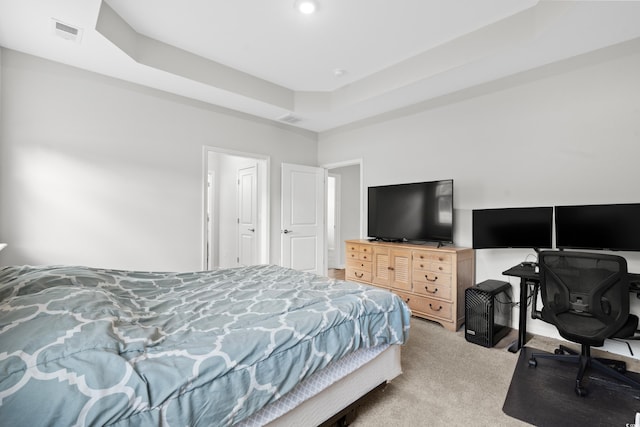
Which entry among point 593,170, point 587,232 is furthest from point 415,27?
point 587,232

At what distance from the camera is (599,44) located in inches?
102

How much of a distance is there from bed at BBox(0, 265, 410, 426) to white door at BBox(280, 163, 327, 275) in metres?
2.78

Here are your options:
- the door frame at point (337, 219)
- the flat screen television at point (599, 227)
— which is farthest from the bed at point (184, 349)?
the door frame at point (337, 219)

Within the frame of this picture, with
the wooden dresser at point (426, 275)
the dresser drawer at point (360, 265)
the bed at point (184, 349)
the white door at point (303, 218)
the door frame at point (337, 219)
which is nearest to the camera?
the bed at point (184, 349)

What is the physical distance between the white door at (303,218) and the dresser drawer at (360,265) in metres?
1.05

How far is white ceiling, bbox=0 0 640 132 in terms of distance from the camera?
7.82 ft

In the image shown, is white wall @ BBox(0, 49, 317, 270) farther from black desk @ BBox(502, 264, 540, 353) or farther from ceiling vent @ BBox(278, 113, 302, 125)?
black desk @ BBox(502, 264, 540, 353)

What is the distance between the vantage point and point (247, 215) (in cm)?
519

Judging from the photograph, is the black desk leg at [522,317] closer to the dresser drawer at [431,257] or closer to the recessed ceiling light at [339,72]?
the dresser drawer at [431,257]

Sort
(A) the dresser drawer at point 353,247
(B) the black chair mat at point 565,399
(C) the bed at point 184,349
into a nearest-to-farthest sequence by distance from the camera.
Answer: (C) the bed at point 184,349
(B) the black chair mat at point 565,399
(A) the dresser drawer at point 353,247

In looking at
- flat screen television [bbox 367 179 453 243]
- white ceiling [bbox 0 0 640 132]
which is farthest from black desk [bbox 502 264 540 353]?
white ceiling [bbox 0 0 640 132]

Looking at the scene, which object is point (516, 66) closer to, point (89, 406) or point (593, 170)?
point (593, 170)

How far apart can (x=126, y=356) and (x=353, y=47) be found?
3.19 metres

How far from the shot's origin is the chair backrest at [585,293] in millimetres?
1961
